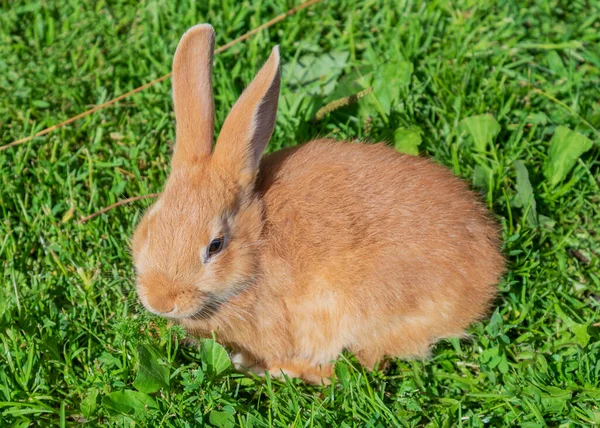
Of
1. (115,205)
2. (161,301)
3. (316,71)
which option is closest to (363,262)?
(161,301)

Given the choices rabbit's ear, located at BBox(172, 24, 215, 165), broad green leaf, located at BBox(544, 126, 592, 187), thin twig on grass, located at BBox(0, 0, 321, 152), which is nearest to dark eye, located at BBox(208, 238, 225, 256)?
rabbit's ear, located at BBox(172, 24, 215, 165)

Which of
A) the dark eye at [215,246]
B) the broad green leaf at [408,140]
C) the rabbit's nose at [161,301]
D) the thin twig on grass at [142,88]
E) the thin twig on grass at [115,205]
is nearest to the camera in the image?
the rabbit's nose at [161,301]

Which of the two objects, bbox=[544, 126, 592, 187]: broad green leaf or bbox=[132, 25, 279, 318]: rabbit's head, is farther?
bbox=[544, 126, 592, 187]: broad green leaf

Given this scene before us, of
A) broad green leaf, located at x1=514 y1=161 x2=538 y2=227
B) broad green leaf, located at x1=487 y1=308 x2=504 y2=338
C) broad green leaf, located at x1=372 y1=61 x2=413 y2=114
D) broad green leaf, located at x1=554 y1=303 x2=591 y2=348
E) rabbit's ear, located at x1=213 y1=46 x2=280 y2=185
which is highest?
rabbit's ear, located at x1=213 y1=46 x2=280 y2=185

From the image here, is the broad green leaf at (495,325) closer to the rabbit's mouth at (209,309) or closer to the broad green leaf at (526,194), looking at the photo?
the broad green leaf at (526,194)

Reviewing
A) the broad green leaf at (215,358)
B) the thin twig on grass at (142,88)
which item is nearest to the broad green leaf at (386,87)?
the thin twig on grass at (142,88)

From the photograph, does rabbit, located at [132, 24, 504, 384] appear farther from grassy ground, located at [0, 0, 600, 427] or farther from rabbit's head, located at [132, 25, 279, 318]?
grassy ground, located at [0, 0, 600, 427]
